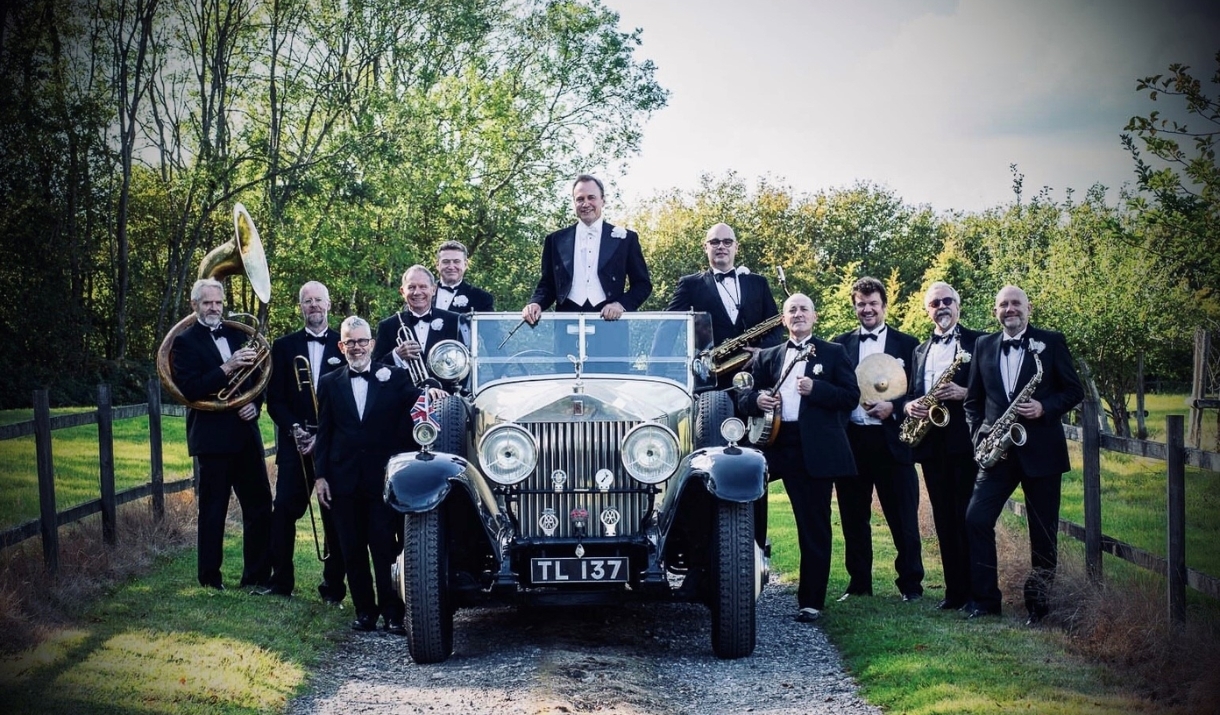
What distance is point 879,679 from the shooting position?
6.70 metres

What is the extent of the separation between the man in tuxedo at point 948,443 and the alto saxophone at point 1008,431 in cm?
61

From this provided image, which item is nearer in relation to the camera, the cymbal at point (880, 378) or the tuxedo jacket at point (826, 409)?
the tuxedo jacket at point (826, 409)

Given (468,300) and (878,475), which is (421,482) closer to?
(468,300)

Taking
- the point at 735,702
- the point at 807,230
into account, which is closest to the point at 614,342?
the point at 735,702

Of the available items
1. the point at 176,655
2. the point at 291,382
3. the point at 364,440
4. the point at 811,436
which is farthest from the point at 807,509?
the point at 176,655

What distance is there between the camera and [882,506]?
29.8 feet

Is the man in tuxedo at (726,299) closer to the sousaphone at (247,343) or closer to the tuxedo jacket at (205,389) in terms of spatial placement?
the sousaphone at (247,343)

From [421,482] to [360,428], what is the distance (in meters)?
1.50

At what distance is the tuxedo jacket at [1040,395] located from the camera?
777cm

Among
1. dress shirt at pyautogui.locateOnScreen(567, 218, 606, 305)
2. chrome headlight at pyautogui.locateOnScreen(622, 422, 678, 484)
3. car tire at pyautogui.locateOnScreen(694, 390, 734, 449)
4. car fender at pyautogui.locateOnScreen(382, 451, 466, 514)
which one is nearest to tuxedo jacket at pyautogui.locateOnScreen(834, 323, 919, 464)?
car tire at pyautogui.locateOnScreen(694, 390, 734, 449)

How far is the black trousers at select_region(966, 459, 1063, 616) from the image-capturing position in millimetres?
7859

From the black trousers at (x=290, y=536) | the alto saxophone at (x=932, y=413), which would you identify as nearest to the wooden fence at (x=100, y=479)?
the black trousers at (x=290, y=536)

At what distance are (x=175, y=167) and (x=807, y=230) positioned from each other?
2741 centimetres

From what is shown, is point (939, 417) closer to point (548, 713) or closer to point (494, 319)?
point (494, 319)
